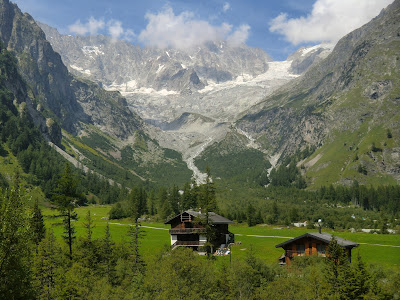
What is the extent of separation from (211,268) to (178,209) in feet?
401

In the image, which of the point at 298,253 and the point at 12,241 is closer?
the point at 12,241

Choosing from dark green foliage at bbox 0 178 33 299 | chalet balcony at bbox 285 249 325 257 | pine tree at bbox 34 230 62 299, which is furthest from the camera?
chalet balcony at bbox 285 249 325 257

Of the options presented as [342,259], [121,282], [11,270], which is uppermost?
[11,270]

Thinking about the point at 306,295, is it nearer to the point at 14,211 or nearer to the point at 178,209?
the point at 14,211

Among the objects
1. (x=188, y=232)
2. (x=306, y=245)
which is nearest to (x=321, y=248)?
(x=306, y=245)

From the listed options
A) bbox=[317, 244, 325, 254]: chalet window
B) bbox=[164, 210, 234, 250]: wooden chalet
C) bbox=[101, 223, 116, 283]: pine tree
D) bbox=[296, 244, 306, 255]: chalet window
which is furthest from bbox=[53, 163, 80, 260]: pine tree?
bbox=[317, 244, 325, 254]: chalet window

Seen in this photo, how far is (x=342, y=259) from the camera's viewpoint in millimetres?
46750

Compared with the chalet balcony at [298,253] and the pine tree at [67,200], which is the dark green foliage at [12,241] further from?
the chalet balcony at [298,253]

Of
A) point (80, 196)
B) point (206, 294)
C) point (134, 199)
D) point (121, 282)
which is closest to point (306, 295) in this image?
point (206, 294)

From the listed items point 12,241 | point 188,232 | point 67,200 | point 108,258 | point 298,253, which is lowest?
point 298,253

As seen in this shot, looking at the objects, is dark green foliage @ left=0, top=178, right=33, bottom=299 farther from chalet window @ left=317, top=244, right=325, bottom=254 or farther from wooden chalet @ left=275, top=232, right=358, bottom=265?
chalet window @ left=317, top=244, right=325, bottom=254

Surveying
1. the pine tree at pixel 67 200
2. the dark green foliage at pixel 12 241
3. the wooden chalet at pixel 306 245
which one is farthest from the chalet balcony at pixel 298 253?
the dark green foliage at pixel 12 241

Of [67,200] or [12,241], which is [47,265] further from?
[12,241]

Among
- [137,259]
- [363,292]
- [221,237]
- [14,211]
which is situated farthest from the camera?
[221,237]
